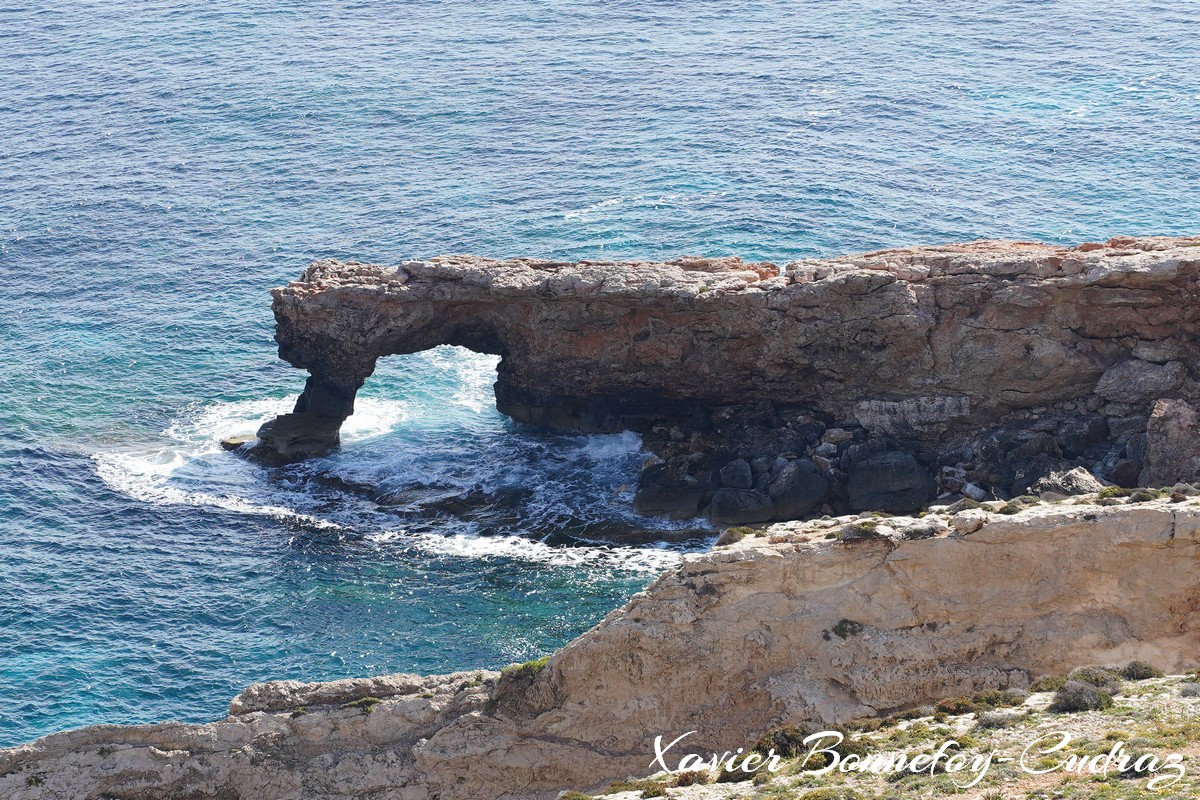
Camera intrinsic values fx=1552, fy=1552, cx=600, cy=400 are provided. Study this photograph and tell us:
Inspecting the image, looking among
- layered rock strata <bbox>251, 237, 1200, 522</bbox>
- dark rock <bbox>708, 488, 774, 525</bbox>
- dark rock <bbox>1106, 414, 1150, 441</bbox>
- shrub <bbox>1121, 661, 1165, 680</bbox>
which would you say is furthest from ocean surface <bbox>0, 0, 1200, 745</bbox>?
shrub <bbox>1121, 661, 1165, 680</bbox>

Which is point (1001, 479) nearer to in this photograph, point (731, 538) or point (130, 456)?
point (731, 538)

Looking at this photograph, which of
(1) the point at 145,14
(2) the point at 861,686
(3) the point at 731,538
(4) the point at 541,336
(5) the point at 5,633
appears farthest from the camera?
(1) the point at 145,14

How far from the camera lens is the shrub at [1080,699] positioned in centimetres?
4003

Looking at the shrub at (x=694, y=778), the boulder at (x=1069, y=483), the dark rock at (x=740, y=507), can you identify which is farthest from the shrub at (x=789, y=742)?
the dark rock at (x=740, y=507)

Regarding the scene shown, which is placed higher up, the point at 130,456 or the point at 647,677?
the point at 647,677

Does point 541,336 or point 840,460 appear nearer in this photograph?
point 840,460

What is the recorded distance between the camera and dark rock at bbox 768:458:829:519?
218ft

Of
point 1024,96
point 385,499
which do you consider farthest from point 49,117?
point 1024,96

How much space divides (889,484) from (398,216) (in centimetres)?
4575

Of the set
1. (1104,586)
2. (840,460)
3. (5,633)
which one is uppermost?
(1104,586)

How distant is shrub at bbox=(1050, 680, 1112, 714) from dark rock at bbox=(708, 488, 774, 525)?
2659 centimetres

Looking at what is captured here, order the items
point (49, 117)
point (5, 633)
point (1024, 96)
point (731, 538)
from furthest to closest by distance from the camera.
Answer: point (49, 117) → point (1024, 96) → point (5, 633) → point (731, 538)

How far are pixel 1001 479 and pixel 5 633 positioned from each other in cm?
4128

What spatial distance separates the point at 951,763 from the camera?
1500 inches
